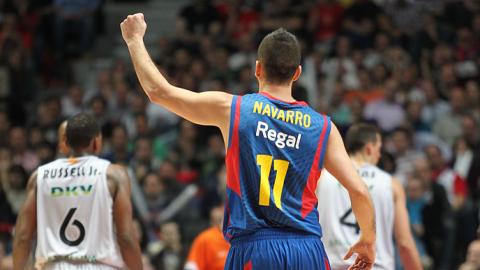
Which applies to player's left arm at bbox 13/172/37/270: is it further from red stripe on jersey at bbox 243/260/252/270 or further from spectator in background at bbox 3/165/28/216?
spectator in background at bbox 3/165/28/216

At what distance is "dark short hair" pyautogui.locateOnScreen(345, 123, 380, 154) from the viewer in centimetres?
823

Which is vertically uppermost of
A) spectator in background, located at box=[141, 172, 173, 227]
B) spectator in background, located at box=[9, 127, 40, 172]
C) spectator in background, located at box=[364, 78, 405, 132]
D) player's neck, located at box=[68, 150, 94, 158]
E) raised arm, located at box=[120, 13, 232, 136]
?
raised arm, located at box=[120, 13, 232, 136]

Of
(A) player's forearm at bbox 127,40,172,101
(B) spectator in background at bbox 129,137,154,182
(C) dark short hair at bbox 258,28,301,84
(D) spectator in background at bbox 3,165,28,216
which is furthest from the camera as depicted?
(B) spectator in background at bbox 129,137,154,182

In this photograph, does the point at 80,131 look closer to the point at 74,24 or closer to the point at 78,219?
the point at 78,219

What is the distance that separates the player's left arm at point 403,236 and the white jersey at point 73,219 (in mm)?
2573

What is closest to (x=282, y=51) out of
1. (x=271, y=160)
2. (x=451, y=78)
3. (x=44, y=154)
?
(x=271, y=160)

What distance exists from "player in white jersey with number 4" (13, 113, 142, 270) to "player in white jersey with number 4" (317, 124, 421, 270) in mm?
1795

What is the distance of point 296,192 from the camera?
5504 millimetres

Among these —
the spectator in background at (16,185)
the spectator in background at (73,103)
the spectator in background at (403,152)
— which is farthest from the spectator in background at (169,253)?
the spectator in background at (73,103)

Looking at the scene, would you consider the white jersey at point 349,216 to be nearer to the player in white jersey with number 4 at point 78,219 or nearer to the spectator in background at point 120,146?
the player in white jersey with number 4 at point 78,219

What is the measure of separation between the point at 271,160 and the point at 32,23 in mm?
15515

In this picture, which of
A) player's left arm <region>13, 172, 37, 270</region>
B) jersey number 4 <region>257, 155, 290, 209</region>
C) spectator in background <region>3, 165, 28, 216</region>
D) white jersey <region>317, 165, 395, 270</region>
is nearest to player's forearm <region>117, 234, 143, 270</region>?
player's left arm <region>13, 172, 37, 270</region>

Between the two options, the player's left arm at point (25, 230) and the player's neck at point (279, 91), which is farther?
the player's left arm at point (25, 230)

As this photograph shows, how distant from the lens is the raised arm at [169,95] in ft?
17.2
